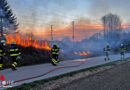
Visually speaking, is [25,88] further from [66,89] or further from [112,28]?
[112,28]

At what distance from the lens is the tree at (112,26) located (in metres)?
41.3

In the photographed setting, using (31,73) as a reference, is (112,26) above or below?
above

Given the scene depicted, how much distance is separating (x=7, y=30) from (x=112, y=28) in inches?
1264

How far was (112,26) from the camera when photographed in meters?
45.0

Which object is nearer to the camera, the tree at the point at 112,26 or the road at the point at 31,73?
the road at the point at 31,73

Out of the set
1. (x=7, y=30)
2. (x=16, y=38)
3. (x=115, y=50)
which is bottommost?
(x=115, y=50)

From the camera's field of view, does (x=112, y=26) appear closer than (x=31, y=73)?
No

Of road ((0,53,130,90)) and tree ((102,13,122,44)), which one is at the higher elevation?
tree ((102,13,122,44))

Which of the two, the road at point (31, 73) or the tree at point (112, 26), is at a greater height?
the tree at point (112, 26)

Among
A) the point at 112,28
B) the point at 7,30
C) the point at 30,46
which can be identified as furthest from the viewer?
the point at 112,28

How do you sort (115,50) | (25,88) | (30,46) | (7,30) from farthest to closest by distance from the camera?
1. (115,50)
2. (7,30)
3. (30,46)
4. (25,88)

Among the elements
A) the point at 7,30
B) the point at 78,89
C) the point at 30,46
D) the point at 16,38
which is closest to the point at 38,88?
the point at 78,89

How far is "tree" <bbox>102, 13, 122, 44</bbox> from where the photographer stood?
1625 inches

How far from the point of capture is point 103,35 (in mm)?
39594
